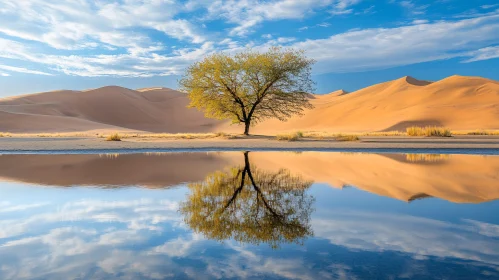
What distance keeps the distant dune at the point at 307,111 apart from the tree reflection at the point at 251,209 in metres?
55.8

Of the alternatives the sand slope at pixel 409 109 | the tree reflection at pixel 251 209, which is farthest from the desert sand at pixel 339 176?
the sand slope at pixel 409 109

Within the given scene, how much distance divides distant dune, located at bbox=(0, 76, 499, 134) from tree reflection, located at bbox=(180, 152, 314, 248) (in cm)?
5582

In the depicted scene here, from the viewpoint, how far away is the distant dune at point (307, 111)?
6681cm

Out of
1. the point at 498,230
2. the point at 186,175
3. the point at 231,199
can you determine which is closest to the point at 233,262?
the point at 231,199

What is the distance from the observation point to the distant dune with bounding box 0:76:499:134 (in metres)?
66.8

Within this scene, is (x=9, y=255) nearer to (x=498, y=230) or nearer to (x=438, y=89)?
(x=498, y=230)

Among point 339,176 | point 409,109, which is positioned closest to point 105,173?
point 339,176

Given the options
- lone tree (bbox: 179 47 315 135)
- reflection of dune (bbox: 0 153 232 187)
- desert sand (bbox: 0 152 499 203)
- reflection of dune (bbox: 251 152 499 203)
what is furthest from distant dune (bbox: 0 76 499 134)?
reflection of dune (bbox: 0 153 232 187)

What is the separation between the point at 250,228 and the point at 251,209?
121 centimetres

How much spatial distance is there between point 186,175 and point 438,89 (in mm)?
80947

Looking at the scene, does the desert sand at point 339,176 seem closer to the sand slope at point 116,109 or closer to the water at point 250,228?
the water at point 250,228

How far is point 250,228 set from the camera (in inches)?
249

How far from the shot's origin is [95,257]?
5172 mm

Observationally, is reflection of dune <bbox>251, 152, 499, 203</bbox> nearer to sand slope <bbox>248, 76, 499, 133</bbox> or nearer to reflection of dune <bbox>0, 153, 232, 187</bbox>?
reflection of dune <bbox>0, 153, 232, 187</bbox>
